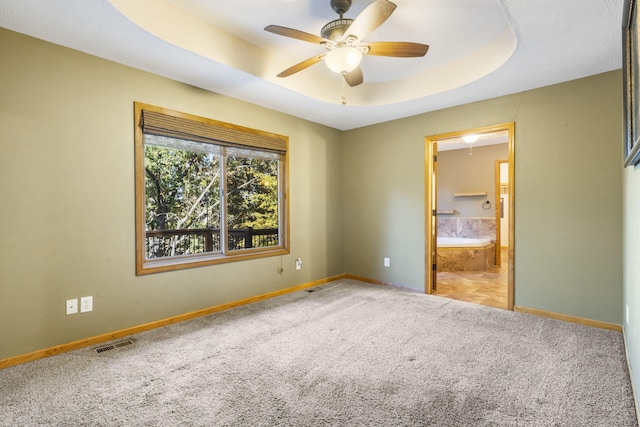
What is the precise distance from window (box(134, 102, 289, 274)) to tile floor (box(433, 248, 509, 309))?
2.38m

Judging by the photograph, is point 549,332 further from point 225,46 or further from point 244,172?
point 225,46

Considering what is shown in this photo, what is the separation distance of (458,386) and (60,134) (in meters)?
3.38

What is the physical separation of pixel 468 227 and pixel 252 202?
5196 millimetres

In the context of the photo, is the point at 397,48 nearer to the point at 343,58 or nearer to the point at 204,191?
the point at 343,58

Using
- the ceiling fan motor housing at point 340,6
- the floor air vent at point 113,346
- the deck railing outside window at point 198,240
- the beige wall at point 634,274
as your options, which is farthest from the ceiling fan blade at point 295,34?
the floor air vent at point 113,346

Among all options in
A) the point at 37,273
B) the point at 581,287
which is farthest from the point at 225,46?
the point at 581,287

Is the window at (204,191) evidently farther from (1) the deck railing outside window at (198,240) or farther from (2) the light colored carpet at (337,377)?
(2) the light colored carpet at (337,377)

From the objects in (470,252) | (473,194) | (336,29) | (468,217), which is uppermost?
(336,29)

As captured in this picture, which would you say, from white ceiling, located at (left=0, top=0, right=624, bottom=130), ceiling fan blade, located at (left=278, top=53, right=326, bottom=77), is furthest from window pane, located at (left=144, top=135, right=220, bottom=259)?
ceiling fan blade, located at (left=278, top=53, right=326, bottom=77)

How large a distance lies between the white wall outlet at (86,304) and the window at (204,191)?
1.34ft

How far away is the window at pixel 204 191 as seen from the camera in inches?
119

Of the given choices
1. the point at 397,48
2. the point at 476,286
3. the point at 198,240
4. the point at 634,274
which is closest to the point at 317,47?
the point at 397,48

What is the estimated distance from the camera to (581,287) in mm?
3043

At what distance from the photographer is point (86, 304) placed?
259 cm
